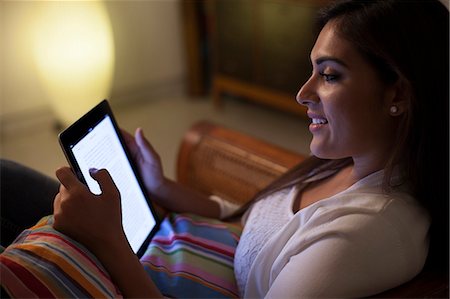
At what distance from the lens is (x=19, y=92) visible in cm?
281

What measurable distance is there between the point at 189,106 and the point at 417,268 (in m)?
2.55

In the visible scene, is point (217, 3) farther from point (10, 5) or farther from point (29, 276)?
point (29, 276)

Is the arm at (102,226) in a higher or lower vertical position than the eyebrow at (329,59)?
lower

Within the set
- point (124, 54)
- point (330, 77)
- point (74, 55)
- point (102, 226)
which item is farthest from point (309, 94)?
point (124, 54)

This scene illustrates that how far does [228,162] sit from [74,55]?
1.29 metres

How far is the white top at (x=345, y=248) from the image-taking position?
29.9 inches

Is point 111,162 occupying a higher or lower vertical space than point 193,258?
higher

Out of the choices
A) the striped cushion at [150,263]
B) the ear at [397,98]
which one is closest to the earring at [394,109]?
the ear at [397,98]

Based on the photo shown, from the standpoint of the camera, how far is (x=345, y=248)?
0.77m

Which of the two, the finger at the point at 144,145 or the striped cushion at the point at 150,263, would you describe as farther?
the finger at the point at 144,145

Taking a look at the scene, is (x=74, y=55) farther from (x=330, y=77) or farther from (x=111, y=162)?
(x=330, y=77)

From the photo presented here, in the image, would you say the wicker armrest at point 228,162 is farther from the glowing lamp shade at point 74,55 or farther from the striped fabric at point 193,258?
the glowing lamp shade at point 74,55

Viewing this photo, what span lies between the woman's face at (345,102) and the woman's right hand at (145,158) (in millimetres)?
373

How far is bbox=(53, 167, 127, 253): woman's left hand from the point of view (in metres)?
0.71
